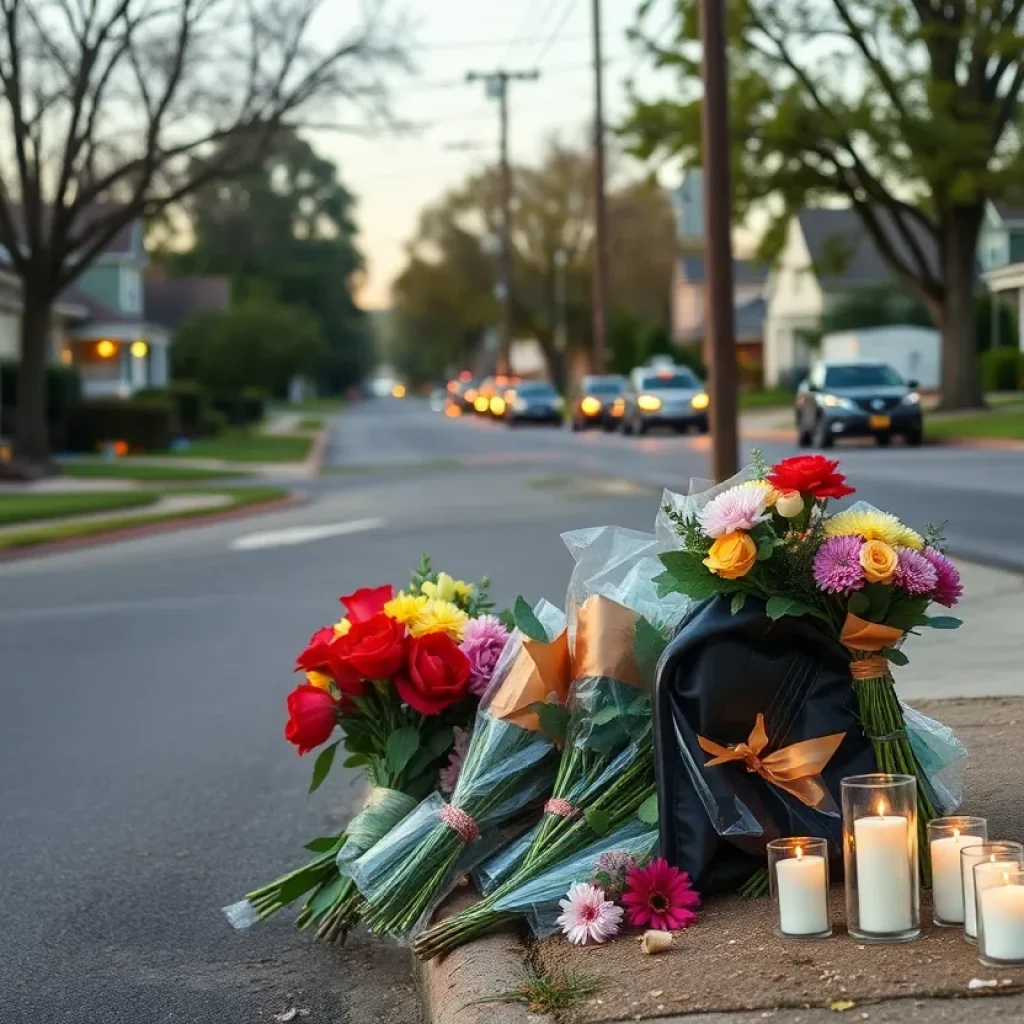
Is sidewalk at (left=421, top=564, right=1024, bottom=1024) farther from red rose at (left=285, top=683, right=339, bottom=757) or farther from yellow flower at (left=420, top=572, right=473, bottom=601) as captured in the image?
yellow flower at (left=420, top=572, right=473, bottom=601)

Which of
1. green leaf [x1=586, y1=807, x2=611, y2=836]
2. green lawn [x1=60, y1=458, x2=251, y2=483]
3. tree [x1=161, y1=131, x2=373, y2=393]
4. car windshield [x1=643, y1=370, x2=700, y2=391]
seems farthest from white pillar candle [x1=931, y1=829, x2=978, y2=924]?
tree [x1=161, y1=131, x2=373, y2=393]

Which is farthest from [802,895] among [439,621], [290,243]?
[290,243]

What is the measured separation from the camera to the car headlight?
117 ft

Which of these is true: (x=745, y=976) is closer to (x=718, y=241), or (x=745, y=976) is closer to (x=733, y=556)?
(x=733, y=556)

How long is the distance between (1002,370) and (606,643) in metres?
54.8

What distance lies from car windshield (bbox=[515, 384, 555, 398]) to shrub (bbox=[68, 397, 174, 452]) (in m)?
18.3

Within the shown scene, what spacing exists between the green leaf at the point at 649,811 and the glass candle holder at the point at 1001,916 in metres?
1.07

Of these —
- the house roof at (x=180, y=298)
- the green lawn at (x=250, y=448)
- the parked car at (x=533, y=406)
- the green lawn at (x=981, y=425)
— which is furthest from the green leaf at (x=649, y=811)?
the house roof at (x=180, y=298)

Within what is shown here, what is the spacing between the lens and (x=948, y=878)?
176 inches

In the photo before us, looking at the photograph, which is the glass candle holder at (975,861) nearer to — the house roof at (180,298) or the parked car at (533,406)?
the parked car at (533,406)

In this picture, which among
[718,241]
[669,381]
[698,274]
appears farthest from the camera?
[698,274]

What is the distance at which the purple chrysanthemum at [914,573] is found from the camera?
4848 millimetres

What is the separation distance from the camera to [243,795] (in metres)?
7.99

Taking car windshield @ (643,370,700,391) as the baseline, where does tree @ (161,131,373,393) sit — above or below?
above
